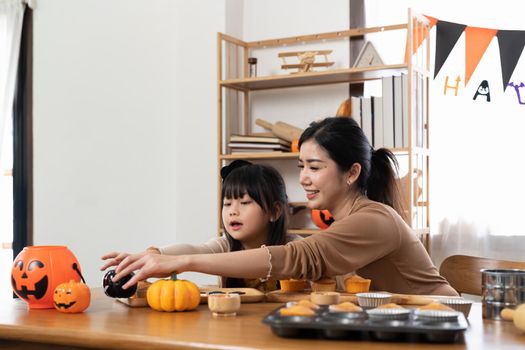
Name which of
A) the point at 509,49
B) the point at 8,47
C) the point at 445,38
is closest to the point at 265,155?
the point at 445,38

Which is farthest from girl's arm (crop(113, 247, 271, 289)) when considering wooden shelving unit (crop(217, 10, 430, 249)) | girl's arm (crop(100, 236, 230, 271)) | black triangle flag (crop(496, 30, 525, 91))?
black triangle flag (crop(496, 30, 525, 91))

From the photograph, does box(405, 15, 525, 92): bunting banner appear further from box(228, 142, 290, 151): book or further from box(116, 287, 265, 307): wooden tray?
box(116, 287, 265, 307): wooden tray

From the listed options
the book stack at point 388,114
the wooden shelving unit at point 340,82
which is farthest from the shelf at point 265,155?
the book stack at point 388,114

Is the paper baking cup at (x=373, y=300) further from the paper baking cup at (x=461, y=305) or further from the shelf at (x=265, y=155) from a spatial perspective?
the shelf at (x=265, y=155)

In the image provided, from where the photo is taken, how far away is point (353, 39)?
380 centimetres

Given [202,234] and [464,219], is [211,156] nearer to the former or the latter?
[202,234]

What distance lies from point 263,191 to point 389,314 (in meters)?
1.18

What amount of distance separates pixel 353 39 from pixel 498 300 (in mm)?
2567

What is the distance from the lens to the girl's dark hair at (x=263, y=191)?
2.35 metres

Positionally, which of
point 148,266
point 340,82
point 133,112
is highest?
point 340,82

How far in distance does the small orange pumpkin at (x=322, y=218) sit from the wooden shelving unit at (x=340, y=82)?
0.04 metres

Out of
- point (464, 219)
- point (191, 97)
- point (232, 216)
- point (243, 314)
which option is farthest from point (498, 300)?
point (191, 97)

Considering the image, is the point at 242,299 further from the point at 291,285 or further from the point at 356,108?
the point at 356,108

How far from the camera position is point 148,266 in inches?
62.9
